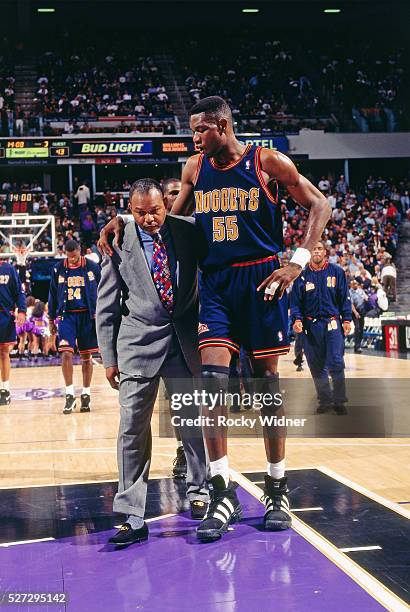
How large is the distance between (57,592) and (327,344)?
239 inches

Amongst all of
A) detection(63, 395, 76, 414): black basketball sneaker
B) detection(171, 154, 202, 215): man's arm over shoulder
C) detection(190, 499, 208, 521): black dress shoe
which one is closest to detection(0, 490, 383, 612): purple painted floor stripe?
detection(190, 499, 208, 521): black dress shoe

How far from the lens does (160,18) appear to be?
32156 mm

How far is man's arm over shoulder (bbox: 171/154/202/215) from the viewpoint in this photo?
14.4 feet

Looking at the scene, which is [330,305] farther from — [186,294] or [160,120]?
[160,120]

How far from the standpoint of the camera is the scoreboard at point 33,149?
2617 centimetres

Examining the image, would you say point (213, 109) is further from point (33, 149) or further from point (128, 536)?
point (33, 149)

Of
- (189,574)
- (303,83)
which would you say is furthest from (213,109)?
(303,83)

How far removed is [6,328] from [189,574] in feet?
23.6

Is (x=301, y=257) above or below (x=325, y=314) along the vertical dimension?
above

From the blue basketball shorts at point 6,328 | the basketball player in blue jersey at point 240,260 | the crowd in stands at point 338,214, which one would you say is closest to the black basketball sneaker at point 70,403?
the blue basketball shorts at point 6,328

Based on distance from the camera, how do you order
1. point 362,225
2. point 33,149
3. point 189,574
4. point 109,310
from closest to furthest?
1. point 189,574
2. point 109,310
3. point 362,225
4. point 33,149

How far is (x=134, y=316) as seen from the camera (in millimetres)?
4199

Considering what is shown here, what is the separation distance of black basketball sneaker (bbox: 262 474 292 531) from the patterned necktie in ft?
3.46

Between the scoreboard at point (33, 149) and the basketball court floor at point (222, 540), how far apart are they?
2065 centimetres
